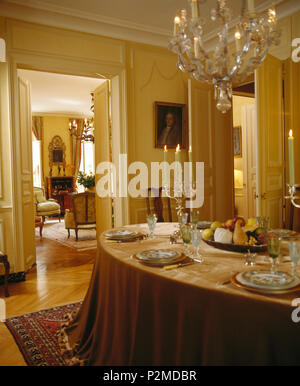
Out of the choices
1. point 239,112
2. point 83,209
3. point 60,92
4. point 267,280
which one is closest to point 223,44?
point 267,280

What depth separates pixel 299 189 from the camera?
3605mm

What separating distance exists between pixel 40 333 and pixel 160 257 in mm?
1403

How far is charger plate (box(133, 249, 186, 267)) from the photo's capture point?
1.54m

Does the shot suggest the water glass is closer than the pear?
Yes

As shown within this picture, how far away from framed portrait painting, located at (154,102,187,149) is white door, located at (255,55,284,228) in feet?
4.46

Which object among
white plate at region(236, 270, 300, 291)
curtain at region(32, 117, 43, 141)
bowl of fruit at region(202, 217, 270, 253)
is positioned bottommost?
white plate at region(236, 270, 300, 291)

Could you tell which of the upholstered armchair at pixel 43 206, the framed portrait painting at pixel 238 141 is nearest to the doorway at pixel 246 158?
the framed portrait painting at pixel 238 141

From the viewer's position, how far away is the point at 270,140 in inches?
146

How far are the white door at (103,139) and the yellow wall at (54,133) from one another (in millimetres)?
Result: 5237

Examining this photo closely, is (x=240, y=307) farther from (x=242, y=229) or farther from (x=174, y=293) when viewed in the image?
(x=242, y=229)

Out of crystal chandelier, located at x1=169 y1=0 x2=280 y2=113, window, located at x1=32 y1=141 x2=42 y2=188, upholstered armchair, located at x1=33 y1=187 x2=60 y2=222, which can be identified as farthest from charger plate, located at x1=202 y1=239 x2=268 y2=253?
window, located at x1=32 y1=141 x2=42 y2=188

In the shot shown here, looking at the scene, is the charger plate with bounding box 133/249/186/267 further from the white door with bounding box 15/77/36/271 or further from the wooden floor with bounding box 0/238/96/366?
the white door with bounding box 15/77/36/271

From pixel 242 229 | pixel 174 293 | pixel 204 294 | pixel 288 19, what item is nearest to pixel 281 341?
pixel 204 294

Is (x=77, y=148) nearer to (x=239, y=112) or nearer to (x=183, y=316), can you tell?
(x=239, y=112)
